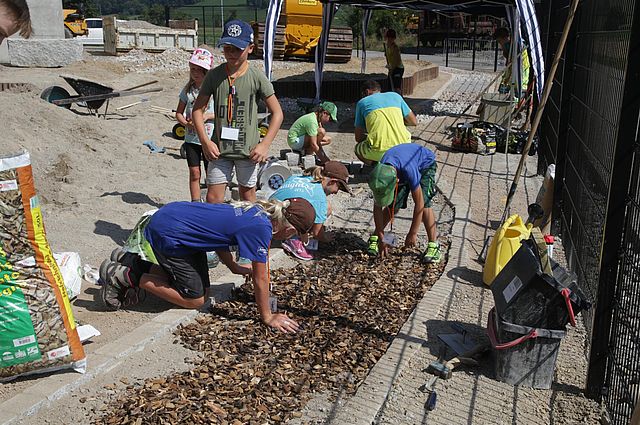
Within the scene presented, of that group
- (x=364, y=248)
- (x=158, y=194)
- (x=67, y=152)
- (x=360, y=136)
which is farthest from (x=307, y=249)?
(x=67, y=152)

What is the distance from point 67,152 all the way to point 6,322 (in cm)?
587

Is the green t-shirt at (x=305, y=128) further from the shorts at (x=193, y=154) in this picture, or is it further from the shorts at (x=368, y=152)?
the shorts at (x=193, y=154)

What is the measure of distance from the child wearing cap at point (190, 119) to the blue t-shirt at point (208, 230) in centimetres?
172

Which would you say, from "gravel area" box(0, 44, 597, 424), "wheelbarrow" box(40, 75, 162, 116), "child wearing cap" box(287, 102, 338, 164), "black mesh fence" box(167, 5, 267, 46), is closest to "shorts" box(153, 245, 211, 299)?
"gravel area" box(0, 44, 597, 424)

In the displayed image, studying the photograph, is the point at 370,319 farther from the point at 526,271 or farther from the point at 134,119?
the point at 134,119

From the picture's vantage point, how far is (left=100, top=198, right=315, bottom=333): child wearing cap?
4.55 metres

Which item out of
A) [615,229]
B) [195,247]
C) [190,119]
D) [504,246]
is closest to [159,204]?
[190,119]

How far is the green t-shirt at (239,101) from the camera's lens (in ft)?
18.5

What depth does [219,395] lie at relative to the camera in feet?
12.8

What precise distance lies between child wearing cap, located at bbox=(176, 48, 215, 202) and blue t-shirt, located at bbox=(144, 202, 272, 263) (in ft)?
5.65

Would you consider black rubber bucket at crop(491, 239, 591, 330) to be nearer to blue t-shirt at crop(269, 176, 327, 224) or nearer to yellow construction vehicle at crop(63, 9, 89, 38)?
blue t-shirt at crop(269, 176, 327, 224)

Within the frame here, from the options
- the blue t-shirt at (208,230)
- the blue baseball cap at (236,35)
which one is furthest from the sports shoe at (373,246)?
the blue baseball cap at (236,35)

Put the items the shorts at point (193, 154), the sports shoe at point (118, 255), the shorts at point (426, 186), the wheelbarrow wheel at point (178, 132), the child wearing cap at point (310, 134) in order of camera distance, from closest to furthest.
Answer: the sports shoe at point (118, 255), the shorts at point (426, 186), the shorts at point (193, 154), the child wearing cap at point (310, 134), the wheelbarrow wheel at point (178, 132)

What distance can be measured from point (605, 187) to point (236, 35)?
301 cm
